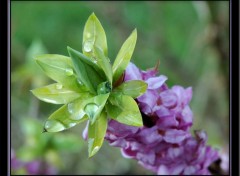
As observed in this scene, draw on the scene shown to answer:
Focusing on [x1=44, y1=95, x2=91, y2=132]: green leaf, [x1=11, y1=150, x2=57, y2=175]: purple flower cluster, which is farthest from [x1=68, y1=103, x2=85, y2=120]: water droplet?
[x1=11, y1=150, x2=57, y2=175]: purple flower cluster

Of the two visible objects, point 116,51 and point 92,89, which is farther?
point 116,51

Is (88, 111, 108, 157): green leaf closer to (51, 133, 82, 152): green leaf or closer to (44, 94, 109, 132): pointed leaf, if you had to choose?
(44, 94, 109, 132): pointed leaf

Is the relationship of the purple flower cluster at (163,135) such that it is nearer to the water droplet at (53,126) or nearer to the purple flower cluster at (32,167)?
the water droplet at (53,126)

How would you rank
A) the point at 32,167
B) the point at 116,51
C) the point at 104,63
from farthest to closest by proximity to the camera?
the point at 116,51
the point at 32,167
the point at 104,63

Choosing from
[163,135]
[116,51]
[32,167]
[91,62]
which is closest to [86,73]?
[91,62]

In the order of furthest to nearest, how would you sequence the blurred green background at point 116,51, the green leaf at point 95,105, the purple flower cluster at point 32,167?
the blurred green background at point 116,51 < the purple flower cluster at point 32,167 < the green leaf at point 95,105

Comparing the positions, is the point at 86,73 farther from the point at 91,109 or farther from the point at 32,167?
the point at 32,167

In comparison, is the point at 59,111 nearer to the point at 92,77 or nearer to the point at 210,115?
the point at 92,77

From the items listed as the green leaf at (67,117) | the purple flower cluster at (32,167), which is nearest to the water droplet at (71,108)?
the green leaf at (67,117)
